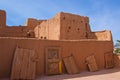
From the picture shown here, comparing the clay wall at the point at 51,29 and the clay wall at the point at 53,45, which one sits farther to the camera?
the clay wall at the point at 51,29

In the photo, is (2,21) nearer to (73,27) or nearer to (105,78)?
(73,27)

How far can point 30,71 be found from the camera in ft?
28.9

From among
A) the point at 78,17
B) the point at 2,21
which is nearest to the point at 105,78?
the point at 78,17

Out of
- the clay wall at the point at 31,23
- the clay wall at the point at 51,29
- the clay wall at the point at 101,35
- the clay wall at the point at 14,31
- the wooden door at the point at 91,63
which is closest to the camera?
the wooden door at the point at 91,63

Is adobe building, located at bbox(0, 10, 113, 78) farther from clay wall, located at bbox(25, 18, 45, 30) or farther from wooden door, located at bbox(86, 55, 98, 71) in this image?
clay wall, located at bbox(25, 18, 45, 30)

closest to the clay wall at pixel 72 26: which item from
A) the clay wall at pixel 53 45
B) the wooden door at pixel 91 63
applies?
the clay wall at pixel 53 45

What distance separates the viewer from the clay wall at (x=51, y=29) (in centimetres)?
2170

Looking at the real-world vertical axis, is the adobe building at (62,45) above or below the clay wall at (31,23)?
below

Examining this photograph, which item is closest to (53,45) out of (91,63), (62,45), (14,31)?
(62,45)

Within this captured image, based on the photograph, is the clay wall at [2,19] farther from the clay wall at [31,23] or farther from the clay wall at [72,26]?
the clay wall at [72,26]

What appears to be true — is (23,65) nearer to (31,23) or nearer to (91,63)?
(91,63)

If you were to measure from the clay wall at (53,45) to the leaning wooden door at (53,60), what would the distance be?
0.72 feet

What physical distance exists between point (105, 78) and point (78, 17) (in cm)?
1506

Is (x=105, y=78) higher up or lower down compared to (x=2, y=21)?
lower down
